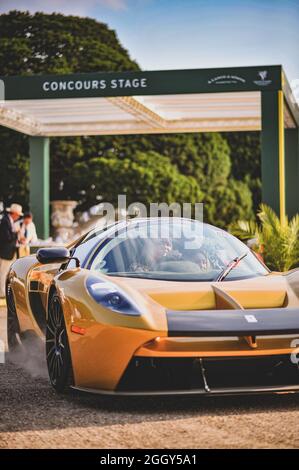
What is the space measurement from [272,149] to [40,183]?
804 centimetres

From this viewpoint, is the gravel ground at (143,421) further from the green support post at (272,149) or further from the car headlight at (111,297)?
the green support post at (272,149)

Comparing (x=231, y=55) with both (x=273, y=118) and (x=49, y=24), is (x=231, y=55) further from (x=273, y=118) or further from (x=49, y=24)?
(x=273, y=118)

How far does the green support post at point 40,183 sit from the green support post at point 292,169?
19.2 ft

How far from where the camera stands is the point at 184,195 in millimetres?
38781

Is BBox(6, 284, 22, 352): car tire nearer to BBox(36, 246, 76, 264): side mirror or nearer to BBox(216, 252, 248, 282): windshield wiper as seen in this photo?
BBox(36, 246, 76, 264): side mirror

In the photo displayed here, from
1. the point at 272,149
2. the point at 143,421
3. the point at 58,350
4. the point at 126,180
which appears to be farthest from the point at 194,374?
the point at 126,180

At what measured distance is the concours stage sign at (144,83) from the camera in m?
16.9

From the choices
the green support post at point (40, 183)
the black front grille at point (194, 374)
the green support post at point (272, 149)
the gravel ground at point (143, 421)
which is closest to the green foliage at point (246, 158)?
the green support post at point (40, 183)

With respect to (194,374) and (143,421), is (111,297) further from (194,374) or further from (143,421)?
(143,421)

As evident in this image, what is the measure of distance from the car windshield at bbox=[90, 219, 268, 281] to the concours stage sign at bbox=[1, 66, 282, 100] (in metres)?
10.1

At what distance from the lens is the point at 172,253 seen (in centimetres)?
662

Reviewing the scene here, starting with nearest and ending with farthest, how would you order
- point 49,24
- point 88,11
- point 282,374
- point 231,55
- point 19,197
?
point 282,374
point 19,197
point 49,24
point 88,11
point 231,55
